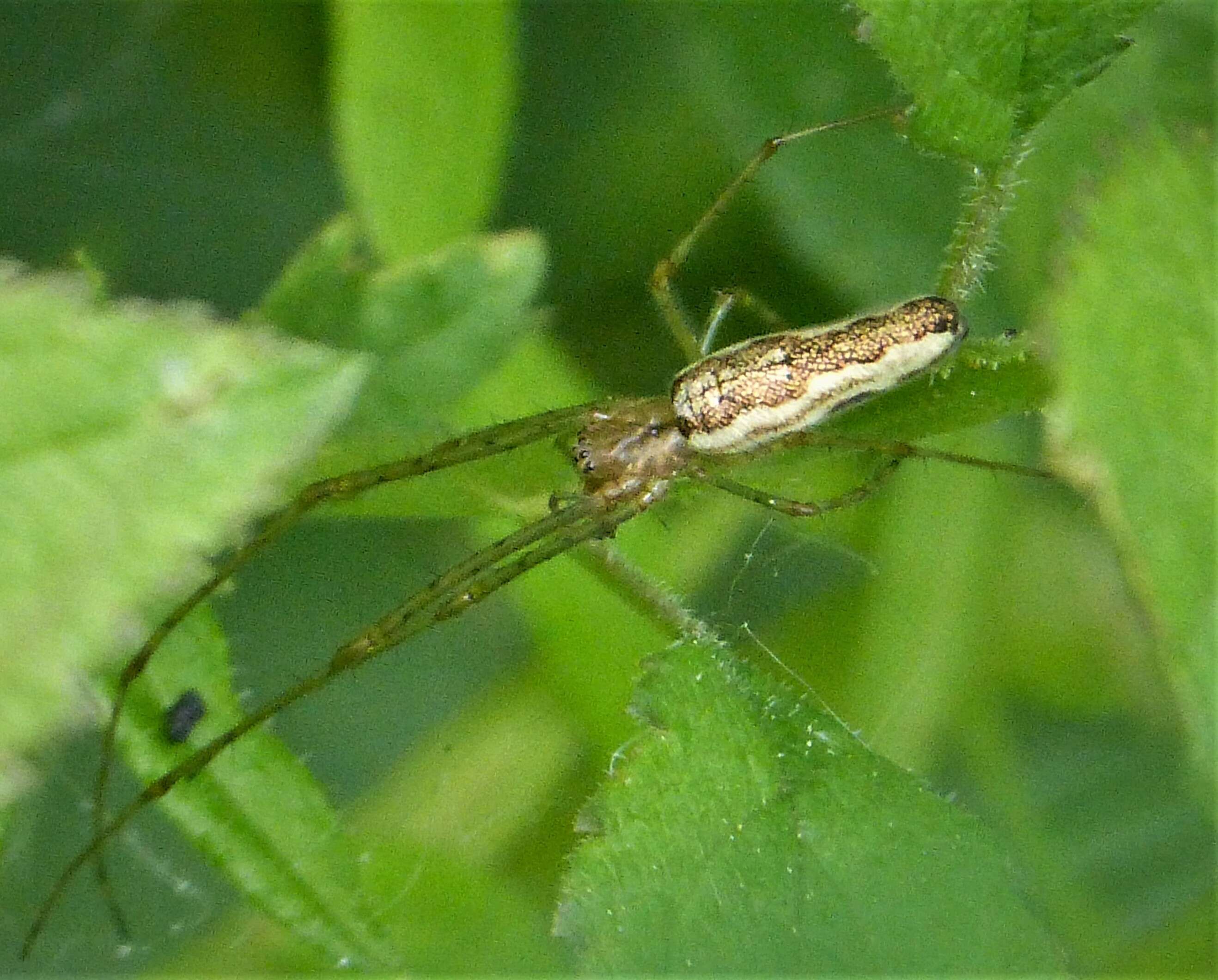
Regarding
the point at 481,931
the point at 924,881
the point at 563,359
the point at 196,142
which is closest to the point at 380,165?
the point at 563,359

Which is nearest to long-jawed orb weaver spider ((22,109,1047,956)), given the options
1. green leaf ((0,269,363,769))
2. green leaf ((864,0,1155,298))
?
green leaf ((864,0,1155,298))

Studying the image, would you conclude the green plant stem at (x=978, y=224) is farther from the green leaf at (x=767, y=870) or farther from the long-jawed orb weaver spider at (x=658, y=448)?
the green leaf at (x=767, y=870)

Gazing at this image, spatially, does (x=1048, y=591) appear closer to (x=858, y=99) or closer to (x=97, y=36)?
(x=858, y=99)

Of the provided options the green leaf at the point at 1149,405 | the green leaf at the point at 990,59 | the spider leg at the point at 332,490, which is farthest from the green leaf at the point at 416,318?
the green leaf at the point at 1149,405

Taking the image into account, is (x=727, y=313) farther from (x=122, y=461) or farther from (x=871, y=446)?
(x=122, y=461)

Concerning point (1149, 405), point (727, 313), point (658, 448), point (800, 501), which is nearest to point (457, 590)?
point (658, 448)

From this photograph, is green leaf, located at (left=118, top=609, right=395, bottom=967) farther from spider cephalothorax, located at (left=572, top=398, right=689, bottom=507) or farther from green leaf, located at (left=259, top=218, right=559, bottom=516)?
spider cephalothorax, located at (left=572, top=398, right=689, bottom=507)
